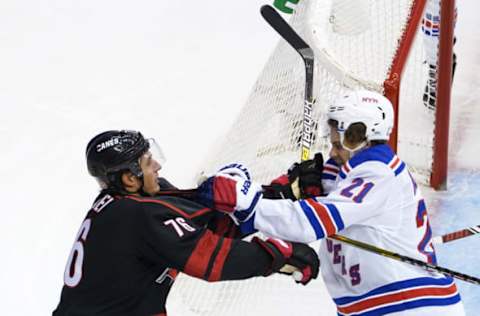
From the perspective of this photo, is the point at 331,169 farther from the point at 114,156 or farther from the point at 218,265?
the point at 114,156

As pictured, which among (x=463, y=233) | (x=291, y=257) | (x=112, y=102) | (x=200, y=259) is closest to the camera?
(x=200, y=259)

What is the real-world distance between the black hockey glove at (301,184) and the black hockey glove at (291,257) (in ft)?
1.16

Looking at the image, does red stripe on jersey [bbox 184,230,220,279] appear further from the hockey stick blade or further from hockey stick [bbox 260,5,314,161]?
the hockey stick blade

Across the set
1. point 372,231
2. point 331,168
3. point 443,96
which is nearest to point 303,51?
point 331,168

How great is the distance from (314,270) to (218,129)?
2.74 m

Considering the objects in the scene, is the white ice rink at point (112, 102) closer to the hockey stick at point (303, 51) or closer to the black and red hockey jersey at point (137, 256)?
the hockey stick at point (303, 51)

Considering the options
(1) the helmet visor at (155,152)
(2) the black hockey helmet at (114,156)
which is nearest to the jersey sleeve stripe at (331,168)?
(1) the helmet visor at (155,152)

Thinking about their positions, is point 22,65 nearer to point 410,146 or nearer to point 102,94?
point 102,94

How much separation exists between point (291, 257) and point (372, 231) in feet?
0.93

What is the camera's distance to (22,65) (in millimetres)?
5227

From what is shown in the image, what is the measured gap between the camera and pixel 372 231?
2.19 metres

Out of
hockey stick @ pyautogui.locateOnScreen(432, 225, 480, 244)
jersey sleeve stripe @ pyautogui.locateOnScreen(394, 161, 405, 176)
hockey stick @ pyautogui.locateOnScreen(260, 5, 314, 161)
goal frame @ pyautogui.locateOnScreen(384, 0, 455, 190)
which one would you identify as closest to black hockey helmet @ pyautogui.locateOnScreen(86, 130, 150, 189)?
jersey sleeve stripe @ pyautogui.locateOnScreen(394, 161, 405, 176)

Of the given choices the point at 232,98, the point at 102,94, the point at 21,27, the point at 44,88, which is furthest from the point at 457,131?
the point at 21,27

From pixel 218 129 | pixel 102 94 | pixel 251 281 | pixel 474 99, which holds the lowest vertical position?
pixel 474 99
